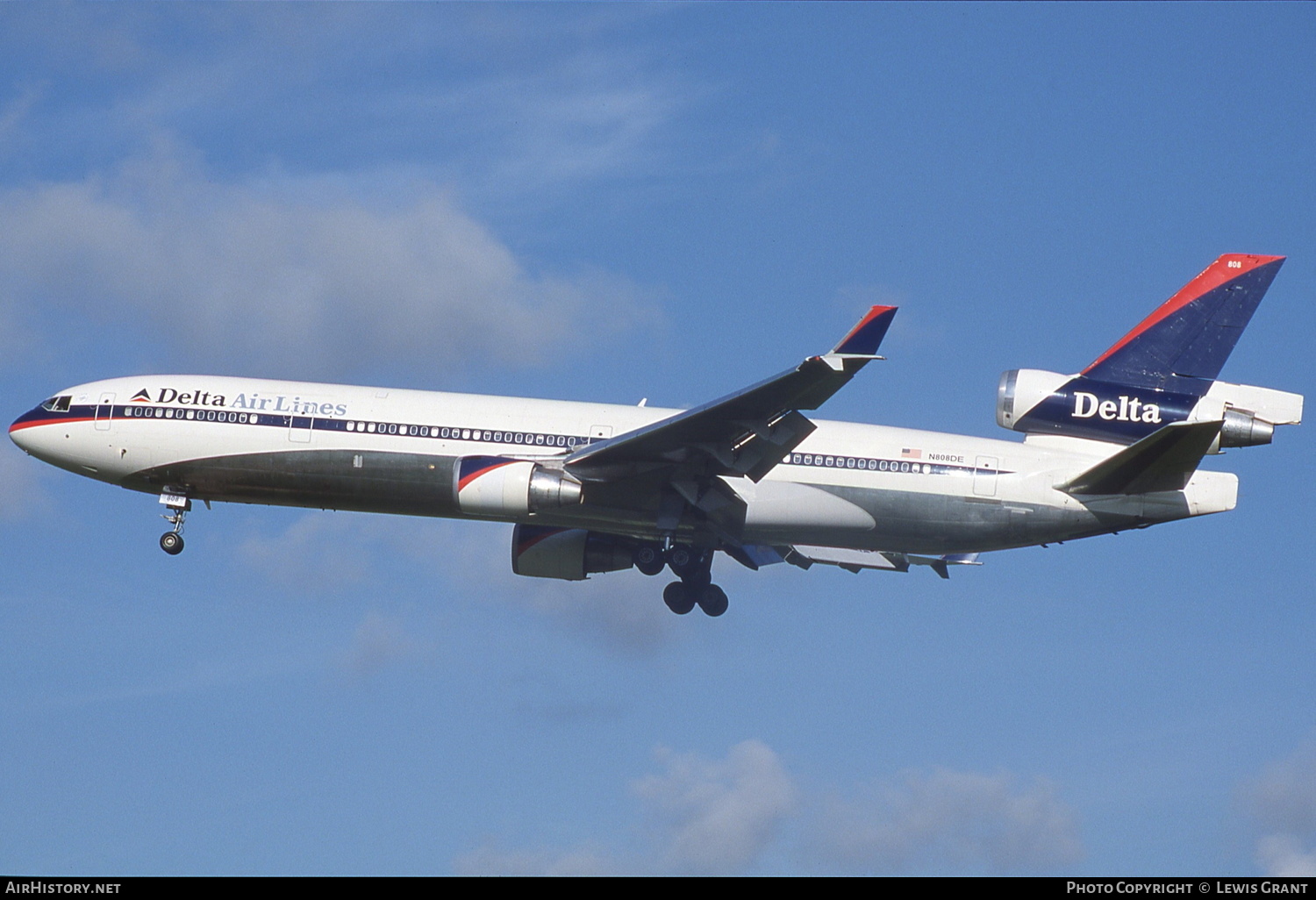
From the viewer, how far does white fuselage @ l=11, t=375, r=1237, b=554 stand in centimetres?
3666

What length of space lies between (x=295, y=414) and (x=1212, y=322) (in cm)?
2375

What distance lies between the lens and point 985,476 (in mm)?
36719

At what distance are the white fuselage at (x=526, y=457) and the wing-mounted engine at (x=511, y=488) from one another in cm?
37

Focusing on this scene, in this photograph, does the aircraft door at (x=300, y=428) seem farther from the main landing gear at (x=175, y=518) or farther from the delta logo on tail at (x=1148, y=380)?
the delta logo on tail at (x=1148, y=380)

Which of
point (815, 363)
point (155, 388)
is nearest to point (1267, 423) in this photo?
point (815, 363)

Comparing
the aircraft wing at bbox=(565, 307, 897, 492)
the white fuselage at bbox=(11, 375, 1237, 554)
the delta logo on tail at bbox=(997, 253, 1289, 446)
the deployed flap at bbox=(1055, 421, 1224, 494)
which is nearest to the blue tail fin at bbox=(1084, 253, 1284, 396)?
the delta logo on tail at bbox=(997, 253, 1289, 446)

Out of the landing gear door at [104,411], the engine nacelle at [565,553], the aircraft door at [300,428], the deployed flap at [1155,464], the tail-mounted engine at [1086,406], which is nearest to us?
the deployed flap at [1155,464]

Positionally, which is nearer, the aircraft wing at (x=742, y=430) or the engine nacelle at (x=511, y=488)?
the aircraft wing at (x=742, y=430)

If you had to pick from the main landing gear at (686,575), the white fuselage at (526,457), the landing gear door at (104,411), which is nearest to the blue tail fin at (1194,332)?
the white fuselage at (526,457)

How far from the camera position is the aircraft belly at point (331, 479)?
37.5 m

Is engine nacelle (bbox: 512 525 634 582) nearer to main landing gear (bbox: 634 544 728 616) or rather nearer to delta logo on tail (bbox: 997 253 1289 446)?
main landing gear (bbox: 634 544 728 616)

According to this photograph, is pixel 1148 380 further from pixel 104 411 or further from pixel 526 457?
pixel 104 411

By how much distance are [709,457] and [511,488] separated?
4.78 metres

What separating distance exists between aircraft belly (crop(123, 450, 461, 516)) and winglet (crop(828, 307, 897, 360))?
1161cm
